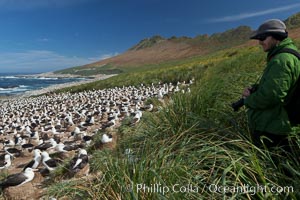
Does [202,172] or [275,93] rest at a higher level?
[275,93]

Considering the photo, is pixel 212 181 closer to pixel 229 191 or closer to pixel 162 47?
pixel 229 191

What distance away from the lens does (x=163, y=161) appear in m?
3.03

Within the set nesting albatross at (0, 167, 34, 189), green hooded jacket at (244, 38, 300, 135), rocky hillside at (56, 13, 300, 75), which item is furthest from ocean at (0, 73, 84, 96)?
green hooded jacket at (244, 38, 300, 135)

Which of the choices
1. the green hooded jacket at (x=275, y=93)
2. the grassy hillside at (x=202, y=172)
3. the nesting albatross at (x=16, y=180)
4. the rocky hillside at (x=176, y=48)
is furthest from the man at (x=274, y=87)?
the rocky hillside at (x=176, y=48)

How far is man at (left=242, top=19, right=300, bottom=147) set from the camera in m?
3.01

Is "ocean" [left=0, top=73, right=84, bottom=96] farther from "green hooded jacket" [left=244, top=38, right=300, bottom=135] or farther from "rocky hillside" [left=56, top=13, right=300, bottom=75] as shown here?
"green hooded jacket" [left=244, top=38, right=300, bottom=135]

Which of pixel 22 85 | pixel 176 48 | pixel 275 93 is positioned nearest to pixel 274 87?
pixel 275 93

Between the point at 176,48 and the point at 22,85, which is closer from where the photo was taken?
the point at 22,85

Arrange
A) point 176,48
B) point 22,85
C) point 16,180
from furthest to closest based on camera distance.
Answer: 1. point 176,48
2. point 22,85
3. point 16,180

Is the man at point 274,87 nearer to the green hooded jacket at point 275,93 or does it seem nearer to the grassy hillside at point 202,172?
the green hooded jacket at point 275,93

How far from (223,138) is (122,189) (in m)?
1.42

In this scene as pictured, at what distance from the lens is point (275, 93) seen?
121 inches

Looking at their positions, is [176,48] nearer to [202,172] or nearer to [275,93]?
[275,93]

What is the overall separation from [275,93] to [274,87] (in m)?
0.06
